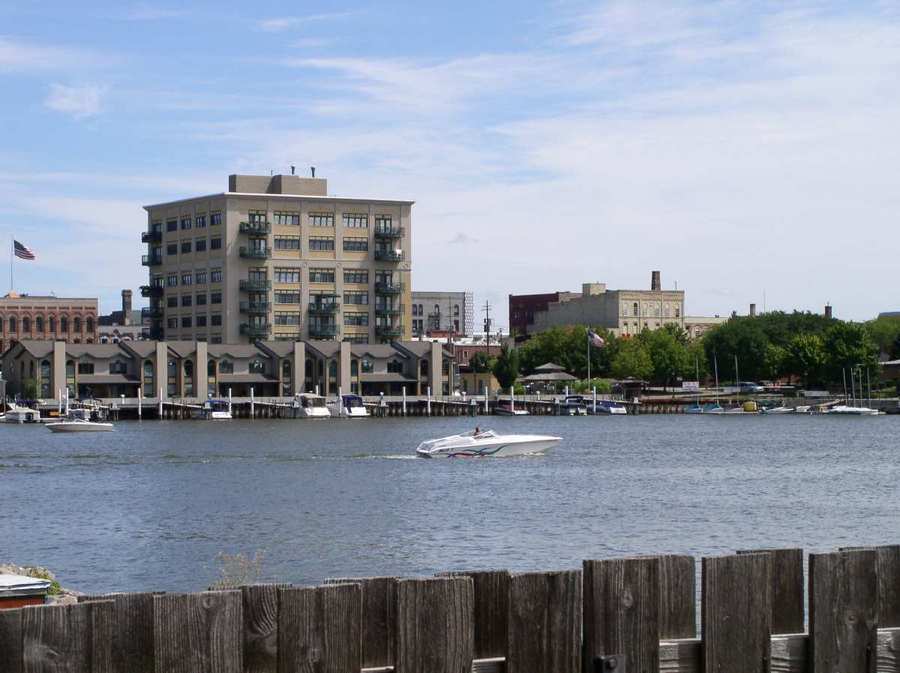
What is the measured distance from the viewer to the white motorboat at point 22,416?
589ft

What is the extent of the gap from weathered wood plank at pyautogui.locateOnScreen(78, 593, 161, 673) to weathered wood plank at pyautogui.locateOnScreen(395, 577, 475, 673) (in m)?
1.41

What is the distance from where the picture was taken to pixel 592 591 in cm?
841

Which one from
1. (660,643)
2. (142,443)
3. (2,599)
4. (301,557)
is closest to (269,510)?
(301,557)

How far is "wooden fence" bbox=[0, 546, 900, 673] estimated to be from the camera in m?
7.70

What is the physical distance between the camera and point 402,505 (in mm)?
67000

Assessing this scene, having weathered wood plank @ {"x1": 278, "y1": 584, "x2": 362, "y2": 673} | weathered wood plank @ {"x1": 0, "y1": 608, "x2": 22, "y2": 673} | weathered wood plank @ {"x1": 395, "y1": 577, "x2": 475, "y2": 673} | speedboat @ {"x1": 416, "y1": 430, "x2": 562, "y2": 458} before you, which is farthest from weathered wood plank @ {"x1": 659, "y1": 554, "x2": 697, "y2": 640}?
speedboat @ {"x1": 416, "y1": 430, "x2": 562, "y2": 458}

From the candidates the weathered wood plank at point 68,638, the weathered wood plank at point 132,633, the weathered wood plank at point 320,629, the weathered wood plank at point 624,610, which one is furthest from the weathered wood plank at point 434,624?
the weathered wood plank at point 68,638

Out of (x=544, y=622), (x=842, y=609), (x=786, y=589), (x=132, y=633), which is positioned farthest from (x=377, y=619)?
(x=842, y=609)

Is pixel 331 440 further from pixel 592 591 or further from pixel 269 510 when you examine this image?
pixel 592 591

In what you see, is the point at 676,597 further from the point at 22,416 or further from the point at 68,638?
the point at 22,416

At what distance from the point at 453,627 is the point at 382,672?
49 centimetres

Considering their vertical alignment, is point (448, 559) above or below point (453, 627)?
below

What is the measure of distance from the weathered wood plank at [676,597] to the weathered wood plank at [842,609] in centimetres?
78

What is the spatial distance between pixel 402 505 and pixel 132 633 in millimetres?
59646
